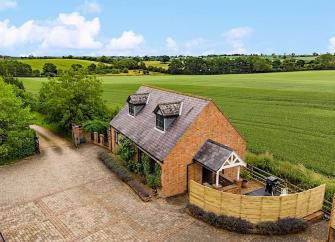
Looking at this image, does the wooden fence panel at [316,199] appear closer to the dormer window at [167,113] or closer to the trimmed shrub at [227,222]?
the trimmed shrub at [227,222]

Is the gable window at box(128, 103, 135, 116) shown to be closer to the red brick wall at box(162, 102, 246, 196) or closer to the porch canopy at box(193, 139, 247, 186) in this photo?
the red brick wall at box(162, 102, 246, 196)

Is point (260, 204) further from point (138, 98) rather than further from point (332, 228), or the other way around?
point (138, 98)

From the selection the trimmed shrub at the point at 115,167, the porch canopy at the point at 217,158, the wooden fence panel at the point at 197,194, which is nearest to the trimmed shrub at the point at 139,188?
the trimmed shrub at the point at 115,167

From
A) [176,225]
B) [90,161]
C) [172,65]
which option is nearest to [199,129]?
[176,225]

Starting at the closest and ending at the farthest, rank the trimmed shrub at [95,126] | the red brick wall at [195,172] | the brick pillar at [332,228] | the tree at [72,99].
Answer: the brick pillar at [332,228] → the red brick wall at [195,172] → the trimmed shrub at [95,126] → the tree at [72,99]

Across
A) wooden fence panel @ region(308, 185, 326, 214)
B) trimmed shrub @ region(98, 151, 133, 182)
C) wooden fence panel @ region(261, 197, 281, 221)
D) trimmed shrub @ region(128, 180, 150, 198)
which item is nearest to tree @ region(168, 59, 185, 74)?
trimmed shrub @ region(98, 151, 133, 182)

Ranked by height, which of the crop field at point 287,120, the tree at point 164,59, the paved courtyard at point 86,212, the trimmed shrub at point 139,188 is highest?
the tree at point 164,59
